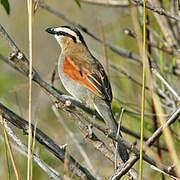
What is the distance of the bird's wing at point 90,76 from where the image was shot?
4.02 m

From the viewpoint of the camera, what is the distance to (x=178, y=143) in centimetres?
419

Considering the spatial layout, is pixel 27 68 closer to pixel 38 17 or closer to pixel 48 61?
pixel 48 61

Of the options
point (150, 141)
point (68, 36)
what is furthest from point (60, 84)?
point (150, 141)

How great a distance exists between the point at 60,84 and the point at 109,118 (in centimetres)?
220

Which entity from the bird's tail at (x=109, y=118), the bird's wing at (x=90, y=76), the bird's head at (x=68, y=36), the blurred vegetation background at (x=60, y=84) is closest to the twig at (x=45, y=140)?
the blurred vegetation background at (x=60, y=84)

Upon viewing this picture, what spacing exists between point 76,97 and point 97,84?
249mm

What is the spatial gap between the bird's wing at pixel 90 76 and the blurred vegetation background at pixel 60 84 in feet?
1.04

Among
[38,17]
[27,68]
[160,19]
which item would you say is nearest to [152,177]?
[160,19]

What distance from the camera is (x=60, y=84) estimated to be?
225 inches

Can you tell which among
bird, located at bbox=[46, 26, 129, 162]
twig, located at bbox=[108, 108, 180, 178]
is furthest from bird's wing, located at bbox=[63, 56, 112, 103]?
twig, located at bbox=[108, 108, 180, 178]

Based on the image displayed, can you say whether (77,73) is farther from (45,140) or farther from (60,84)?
(60,84)

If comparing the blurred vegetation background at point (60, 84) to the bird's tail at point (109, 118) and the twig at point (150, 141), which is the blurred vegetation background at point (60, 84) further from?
the twig at point (150, 141)

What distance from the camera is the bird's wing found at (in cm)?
402

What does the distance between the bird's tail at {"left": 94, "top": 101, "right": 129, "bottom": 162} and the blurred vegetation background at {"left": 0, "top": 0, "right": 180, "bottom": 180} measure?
0.35m
